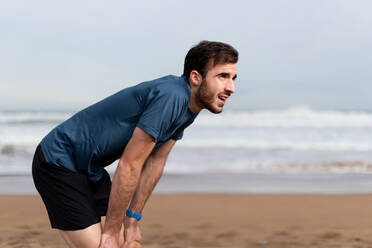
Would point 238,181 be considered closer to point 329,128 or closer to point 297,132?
point 297,132

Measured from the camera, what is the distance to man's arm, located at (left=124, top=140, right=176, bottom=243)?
2418 mm

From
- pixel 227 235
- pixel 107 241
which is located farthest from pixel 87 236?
pixel 227 235

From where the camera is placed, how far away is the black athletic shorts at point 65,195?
229cm

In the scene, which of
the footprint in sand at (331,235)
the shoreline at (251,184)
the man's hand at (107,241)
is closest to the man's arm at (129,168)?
the man's hand at (107,241)

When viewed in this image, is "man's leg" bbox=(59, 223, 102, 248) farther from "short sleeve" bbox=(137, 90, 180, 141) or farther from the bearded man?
"short sleeve" bbox=(137, 90, 180, 141)

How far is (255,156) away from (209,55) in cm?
1034

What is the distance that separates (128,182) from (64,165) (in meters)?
0.50

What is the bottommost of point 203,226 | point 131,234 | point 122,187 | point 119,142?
point 203,226

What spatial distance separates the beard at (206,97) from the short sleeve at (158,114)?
186 mm

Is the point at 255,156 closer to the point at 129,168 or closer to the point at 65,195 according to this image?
the point at 65,195

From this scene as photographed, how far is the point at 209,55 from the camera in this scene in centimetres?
205

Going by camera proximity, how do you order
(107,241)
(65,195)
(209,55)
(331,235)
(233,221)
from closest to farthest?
(209,55)
(107,241)
(65,195)
(331,235)
(233,221)

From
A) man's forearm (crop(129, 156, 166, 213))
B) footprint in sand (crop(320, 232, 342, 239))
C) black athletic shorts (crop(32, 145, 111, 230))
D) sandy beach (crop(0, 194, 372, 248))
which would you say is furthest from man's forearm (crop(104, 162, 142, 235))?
footprint in sand (crop(320, 232, 342, 239))

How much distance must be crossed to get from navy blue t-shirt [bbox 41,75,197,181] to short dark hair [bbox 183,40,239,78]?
0.10 meters
